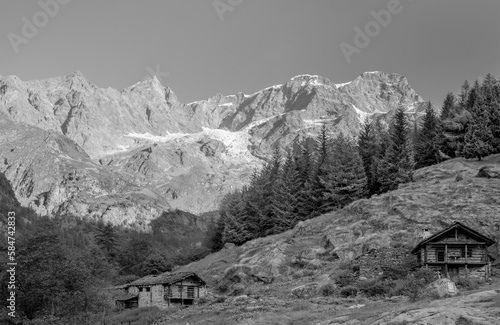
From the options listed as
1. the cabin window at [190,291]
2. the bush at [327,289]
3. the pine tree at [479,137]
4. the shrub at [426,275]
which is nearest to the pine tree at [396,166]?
the pine tree at [479,137]

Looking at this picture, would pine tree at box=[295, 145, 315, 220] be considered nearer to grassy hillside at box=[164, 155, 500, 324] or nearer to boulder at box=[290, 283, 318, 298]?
grassy hillside at box=[164, 155, 500, 324]

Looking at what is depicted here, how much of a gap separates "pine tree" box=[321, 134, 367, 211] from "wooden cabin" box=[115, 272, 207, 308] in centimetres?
2521

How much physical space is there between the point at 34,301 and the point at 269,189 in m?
55.9

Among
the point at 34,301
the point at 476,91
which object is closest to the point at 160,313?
the point at 34,301

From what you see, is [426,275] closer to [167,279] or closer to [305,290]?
[305,290]

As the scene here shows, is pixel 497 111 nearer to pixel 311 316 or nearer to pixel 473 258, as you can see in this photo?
pixel 473 258

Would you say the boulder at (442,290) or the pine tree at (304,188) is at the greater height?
the pine tree at (304,188)

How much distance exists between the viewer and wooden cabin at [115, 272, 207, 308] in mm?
76938

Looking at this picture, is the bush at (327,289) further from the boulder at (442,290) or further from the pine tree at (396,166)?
the pine tree at (396,166)

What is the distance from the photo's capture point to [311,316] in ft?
117

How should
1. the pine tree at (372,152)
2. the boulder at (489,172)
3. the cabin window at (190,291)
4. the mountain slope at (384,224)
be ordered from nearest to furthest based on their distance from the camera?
the mountain slope at (384,224), the boulder at (489,172), the cabin window at (190,291), the pine tree at (372,152)

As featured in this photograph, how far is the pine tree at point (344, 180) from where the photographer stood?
86562 mm

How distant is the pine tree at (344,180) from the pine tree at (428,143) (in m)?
18.4

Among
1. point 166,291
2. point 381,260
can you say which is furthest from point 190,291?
point 381,260
